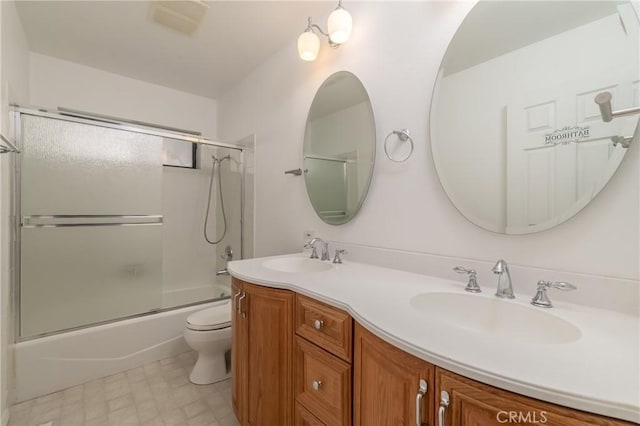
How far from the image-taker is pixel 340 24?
1.45 meters

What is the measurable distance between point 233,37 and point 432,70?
157 cm

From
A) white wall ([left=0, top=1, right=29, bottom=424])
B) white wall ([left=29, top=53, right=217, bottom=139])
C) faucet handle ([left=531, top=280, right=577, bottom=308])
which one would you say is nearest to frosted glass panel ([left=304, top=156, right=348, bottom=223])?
faucet handle ([left=531, top=280, right=577, bottom=308])

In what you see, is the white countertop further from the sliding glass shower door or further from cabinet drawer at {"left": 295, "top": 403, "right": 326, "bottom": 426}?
the sliding glass shower door

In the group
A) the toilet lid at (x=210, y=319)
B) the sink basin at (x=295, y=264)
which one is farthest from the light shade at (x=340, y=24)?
the toilet lid at (x=210, y=319)

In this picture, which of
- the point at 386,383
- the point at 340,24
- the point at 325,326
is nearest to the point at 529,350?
the point at 386,383

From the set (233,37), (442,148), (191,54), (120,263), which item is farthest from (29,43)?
(442,148)

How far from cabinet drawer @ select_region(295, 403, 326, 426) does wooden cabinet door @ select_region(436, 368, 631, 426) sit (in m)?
0.56

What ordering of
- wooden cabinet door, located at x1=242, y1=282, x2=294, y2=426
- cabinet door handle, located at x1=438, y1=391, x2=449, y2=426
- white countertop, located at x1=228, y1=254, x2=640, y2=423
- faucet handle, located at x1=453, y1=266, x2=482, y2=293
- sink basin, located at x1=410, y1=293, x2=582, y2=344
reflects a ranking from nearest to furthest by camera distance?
white countertop, located at x1=228, y1=254, x2=640, y2=423 < cabinet door handle, located at x1=438, y1=391, x2=449, y2=426 < sink basin, located at x1=410, y1=293, x2=582, y2=344 < faucet handle, located at x1=453, y1=266, x2=482, y2=293 < wooden cabinet door, located at x1=242, y1=282, x2=294, y2=426

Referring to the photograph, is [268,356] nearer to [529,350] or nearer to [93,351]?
[529,350]

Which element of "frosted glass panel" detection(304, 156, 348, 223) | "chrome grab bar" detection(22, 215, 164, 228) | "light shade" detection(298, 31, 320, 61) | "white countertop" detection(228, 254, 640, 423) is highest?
"light shade" detection(298, 31, 320, 61)

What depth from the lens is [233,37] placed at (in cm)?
202

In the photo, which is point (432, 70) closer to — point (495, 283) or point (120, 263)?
point (495, 283)

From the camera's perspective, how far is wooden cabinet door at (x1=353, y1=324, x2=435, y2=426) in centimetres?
62

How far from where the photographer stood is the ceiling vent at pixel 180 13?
1.67 meters
